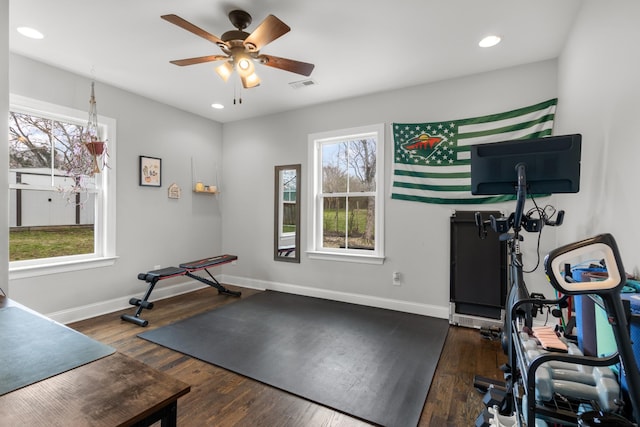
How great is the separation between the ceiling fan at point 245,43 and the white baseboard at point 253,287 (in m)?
2.87

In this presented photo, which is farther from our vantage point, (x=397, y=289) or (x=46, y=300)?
(x=397, y=289)

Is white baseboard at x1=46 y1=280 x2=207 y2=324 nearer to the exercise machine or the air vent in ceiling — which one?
the air vent in ceiling

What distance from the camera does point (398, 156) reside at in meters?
3.73

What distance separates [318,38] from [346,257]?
104 inches

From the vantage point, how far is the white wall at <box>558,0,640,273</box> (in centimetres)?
145

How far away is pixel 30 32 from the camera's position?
2.60 m

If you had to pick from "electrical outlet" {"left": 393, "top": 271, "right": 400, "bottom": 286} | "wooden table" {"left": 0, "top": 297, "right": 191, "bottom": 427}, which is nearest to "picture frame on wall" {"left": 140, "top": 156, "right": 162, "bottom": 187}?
"electrical outlet" {"left": 393, "top": 271, "right": 400, "bottom": 286}

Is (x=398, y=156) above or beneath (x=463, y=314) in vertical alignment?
above

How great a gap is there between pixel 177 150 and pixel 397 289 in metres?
3.71

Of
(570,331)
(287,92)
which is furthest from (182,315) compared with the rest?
(570,331)

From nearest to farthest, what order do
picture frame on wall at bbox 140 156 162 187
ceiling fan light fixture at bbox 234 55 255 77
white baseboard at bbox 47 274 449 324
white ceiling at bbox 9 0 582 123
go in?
white ceiling at bbox 9 0 582 123, ceiling fan light fixture at bbox 234 55 255 77, white baseboard at bbox 47 274 449 324, picture frame on wall at bbox 140 156 162 187

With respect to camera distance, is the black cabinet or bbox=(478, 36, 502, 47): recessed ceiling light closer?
bbox=(478, 36, 502, 47): recessed ceiling light

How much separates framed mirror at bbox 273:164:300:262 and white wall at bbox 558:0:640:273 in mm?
3193

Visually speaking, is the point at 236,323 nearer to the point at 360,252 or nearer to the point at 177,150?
the point at 360,252
